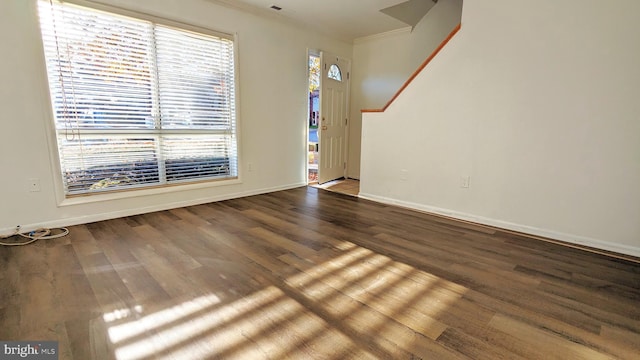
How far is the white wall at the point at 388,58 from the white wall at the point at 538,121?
4.83ft

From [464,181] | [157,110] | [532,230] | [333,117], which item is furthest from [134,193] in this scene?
[532,230]

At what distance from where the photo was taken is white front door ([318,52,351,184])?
16.2 feet

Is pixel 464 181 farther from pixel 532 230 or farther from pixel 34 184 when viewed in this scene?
pixel 34 184

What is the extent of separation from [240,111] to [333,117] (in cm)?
179

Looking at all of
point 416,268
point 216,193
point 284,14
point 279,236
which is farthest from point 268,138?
point 416,268

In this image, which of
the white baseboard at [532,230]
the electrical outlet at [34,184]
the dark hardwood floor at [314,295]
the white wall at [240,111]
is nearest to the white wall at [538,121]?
the white baseboard at [532,230]

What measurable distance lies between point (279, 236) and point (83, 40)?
2.51 meters

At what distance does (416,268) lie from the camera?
211cm

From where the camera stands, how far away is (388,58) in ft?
16.3

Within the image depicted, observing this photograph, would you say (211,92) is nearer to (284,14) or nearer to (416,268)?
(284,14)

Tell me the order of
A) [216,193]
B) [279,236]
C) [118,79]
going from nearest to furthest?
1. [279,236]
2. [118,79]
3. [216,193]

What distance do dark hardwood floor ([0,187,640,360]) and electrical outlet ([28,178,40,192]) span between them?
0.48m

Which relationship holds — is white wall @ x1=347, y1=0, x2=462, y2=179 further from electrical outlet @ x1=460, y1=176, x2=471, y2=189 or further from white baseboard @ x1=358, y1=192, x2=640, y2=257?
electrical outlet @ x1=460, y1=176, x2=471, y2=189

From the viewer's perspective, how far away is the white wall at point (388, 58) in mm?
4320
